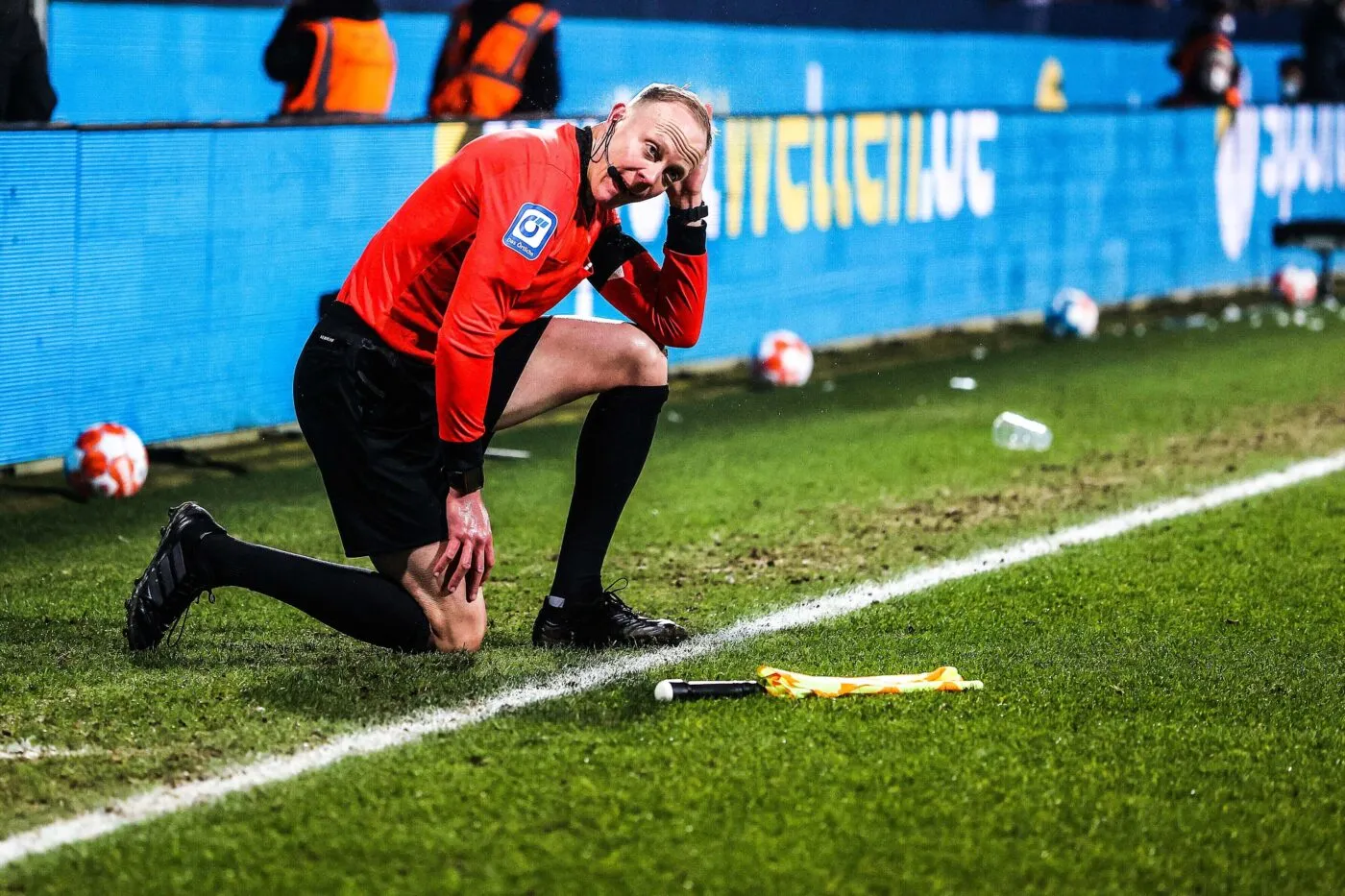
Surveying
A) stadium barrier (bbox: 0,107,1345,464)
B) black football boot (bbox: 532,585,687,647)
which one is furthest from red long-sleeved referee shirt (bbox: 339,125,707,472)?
stadium barrier (bbox: 0,107,1345,464)

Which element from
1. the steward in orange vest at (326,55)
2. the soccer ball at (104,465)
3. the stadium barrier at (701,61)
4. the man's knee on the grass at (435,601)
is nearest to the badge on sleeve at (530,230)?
the man's knee on the grass at (435,601)

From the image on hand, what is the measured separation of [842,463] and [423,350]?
3.23 m

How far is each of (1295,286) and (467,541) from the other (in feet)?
33.8

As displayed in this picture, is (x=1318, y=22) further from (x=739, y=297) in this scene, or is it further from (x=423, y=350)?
(x=423, y=350)

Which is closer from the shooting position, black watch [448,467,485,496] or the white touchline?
the white touchline

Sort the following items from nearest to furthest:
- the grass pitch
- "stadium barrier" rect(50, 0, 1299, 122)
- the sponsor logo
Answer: the grass pitch → "stadium barrier" rect(50, 0, 1299, 122) → the sponsor logo

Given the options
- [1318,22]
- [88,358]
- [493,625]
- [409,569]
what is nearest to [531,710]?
[409,569]

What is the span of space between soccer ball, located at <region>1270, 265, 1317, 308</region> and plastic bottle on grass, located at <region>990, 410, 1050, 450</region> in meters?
5.89

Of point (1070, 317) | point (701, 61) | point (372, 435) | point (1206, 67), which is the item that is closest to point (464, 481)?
point (372, 435)

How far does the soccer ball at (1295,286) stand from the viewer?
12844 millimetres

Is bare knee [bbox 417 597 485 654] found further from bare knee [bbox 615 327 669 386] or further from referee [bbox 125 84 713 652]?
bare knee [bbox 615 327 669 386]

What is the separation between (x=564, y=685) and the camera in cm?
408

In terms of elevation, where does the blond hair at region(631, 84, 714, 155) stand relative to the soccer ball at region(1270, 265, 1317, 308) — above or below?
above

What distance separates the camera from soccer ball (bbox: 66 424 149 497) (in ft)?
20.8
